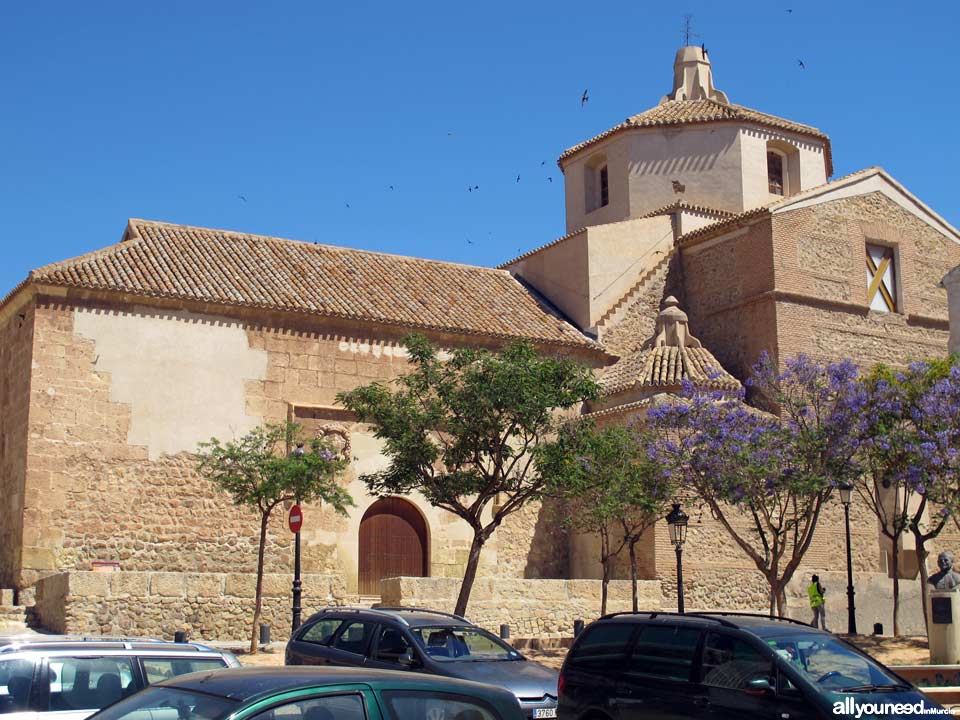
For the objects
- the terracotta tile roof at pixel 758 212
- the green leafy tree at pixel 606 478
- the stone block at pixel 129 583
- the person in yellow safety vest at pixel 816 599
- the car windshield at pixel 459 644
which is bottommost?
the person in yellow safety vest at pixel 816 599

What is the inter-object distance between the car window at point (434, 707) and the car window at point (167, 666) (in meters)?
2.60

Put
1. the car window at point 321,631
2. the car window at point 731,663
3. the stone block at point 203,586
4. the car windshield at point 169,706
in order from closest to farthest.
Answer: the car windshield at point 169,706, the car window at point 731,663, the car window at point 321,631, the stone block at point 203,586

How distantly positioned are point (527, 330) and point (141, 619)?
12036 mm

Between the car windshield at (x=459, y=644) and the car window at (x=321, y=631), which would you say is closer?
the car windshield at (x=459, y=644)

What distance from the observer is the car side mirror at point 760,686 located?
8281 millimetres

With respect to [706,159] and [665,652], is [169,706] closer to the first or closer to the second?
[665,652]

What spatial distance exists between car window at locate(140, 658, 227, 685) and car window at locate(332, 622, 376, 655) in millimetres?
4133

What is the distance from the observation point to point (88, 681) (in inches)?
291

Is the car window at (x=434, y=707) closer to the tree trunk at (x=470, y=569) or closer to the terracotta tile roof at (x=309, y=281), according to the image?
the tree trunk at (x=470, y=569)

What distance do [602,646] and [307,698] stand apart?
5.20m

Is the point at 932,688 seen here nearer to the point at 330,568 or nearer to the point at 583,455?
the point at 583,455

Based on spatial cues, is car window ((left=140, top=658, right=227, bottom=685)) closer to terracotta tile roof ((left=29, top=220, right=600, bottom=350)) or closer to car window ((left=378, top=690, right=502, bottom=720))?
car window ((left=378, top=690, right=502, bottom=720))

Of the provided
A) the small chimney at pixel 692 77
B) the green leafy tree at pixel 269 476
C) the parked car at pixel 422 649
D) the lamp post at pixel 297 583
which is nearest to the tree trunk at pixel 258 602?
the green leafy tree at pixel 269 476

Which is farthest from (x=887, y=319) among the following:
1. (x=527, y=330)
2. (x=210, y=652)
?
(x=210, y=652)
